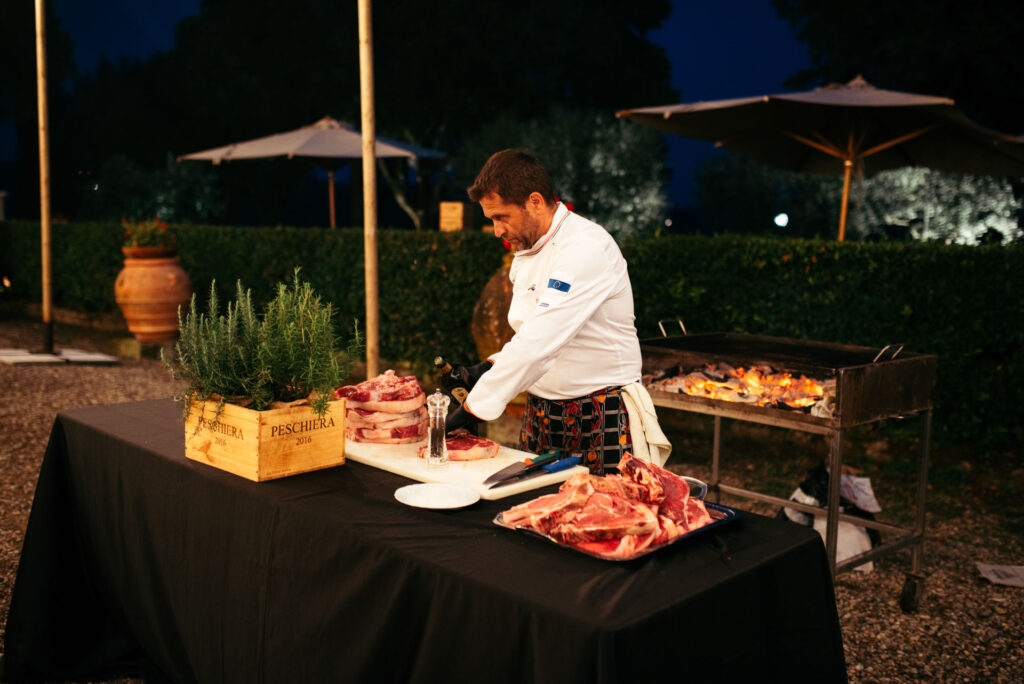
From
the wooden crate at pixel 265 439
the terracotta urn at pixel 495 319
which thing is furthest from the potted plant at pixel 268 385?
the terracotta urn at pixel 495 319

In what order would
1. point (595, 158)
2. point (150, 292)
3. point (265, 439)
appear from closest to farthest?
point (265, 439), point (150, 292), point (595, 158)

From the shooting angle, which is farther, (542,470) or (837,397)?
(837,397)

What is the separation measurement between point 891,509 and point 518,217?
3.86 metres

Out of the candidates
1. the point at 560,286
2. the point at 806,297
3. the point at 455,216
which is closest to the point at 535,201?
the point at 560,286

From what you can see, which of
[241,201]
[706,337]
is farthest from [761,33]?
[706,337]

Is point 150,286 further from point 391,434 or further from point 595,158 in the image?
point 595,158

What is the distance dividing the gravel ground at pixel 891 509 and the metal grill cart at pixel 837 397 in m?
0.27

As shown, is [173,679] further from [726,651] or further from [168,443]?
[726,651]

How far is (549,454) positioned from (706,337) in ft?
9.52

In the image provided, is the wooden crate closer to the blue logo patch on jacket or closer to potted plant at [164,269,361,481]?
potted plant at [164,269,361,481]

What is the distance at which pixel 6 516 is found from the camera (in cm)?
521

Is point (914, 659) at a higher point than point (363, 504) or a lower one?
lower

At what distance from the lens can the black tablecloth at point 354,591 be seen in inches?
73.3

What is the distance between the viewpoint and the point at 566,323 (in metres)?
2.92
